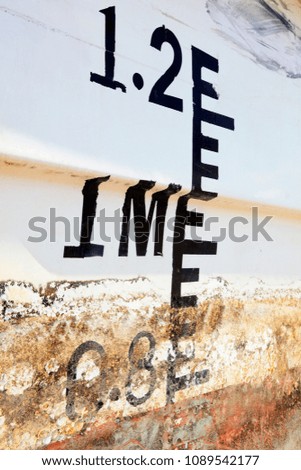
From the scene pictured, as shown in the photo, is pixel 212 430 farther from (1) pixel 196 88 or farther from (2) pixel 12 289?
(1) pixel 196 88

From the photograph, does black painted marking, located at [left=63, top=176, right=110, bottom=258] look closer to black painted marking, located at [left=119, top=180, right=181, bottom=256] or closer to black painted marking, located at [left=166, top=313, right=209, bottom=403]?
black painted marking, located at [left=119, top=180, right=181, bottom=256]

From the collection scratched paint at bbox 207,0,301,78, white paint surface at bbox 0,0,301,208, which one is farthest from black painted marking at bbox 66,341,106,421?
scratched paint at bbox 207,0,301,78

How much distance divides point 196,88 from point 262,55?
454mm

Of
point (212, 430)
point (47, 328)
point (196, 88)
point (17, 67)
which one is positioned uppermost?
point (196, 88)

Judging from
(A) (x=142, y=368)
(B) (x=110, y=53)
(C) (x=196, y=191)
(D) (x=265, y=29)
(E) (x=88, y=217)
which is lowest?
(A) (x=142, y=368)

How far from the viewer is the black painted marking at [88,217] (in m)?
1.15

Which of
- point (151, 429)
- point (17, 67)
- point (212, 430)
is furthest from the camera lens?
point (212, 430)

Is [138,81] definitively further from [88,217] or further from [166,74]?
[88,217]

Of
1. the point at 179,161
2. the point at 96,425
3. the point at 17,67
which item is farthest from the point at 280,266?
the point at 17,67

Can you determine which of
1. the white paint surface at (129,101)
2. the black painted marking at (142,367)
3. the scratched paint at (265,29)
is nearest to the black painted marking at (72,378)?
the black painted marking at (142,367)

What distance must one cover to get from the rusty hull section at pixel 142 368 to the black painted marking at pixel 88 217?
3.3 inches

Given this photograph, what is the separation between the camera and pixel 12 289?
1024 mm

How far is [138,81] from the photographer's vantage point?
4.12 feet

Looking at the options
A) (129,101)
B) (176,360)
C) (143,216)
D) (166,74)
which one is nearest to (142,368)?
(176,360)
